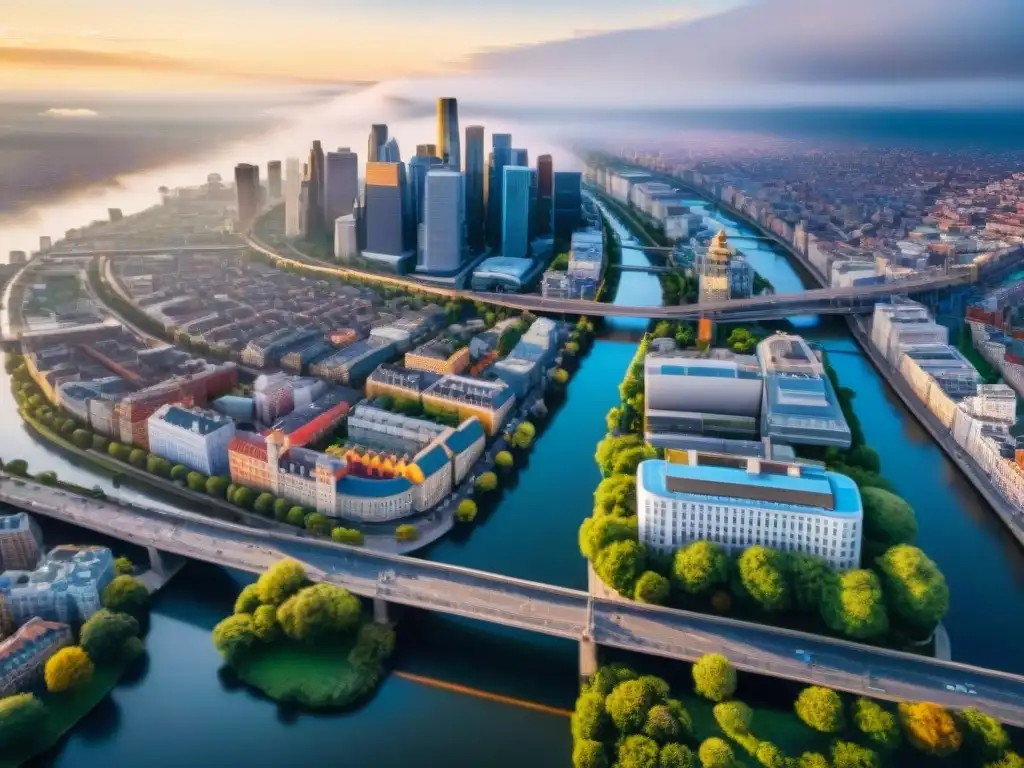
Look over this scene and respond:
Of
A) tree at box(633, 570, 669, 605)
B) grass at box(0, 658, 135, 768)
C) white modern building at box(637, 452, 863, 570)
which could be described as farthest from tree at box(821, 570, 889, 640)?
grass at box(0, 658, 135, 768)

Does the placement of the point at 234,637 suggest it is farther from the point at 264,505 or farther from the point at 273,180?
the point at 273,180

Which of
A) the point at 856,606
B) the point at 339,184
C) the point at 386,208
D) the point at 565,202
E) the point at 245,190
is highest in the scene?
the point at 339,184

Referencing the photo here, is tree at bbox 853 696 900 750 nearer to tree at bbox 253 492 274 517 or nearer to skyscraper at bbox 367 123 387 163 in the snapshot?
tree at bbox 253 492 274 517

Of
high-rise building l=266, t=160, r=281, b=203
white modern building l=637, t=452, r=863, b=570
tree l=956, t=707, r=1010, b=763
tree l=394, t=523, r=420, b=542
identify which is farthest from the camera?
high-rise building l=266, t=160, r=281, b=203

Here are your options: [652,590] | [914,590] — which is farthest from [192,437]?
[914,590]

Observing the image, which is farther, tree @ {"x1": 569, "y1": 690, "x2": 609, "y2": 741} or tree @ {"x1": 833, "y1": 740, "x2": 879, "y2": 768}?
tree @ {"x1": 569, "y1": 690, "x2": 609, "y2": 741}

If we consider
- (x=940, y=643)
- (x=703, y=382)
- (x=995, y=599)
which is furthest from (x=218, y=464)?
(x=995, y=599)

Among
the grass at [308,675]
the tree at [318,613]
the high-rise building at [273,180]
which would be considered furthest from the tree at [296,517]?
the high-rise building at [273,180]
